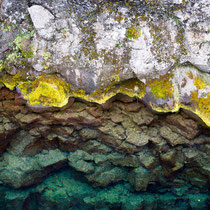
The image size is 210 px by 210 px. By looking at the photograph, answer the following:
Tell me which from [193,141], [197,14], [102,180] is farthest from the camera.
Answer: [102,180]

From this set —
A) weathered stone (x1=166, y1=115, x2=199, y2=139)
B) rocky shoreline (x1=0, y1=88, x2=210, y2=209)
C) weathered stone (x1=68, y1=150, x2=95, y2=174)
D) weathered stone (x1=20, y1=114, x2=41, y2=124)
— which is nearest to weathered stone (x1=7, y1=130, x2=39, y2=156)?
rocky shoreline (x1=0, y1=88, x2=210, y2=209)

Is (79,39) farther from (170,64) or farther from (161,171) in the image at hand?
(161,171)

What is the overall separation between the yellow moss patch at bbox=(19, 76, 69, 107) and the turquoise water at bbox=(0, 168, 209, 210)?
47.1 inches

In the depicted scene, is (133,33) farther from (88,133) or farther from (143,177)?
(143,177)

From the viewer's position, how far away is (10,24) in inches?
122

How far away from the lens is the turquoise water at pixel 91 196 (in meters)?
3.37

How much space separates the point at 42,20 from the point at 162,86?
1.74 meters

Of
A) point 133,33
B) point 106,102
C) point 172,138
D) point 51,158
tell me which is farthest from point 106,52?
point 51,158

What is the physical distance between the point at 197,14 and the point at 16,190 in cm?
345

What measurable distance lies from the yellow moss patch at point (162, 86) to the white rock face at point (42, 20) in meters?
1.44

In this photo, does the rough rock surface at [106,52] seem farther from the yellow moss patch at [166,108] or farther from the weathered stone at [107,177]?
the weathered stone at [107,177]

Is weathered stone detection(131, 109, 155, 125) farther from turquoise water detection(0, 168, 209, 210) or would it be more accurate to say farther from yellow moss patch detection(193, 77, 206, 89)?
turquoise water detection(0, 168, 209, 210)

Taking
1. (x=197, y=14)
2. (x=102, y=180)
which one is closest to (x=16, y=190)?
(x=102, y=180)

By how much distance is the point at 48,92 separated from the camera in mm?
3068
